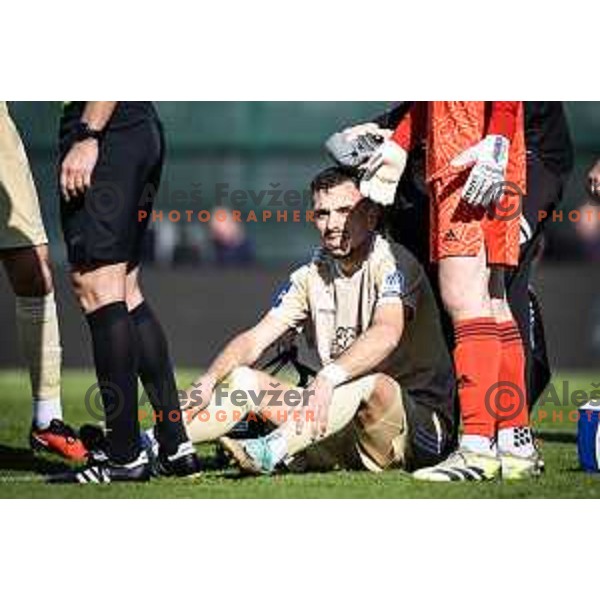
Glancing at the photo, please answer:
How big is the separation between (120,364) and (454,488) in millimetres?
1069

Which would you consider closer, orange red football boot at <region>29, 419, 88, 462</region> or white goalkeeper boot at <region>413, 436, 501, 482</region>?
white goalkeeper boot at <region>413, 436, 501, 482</region>

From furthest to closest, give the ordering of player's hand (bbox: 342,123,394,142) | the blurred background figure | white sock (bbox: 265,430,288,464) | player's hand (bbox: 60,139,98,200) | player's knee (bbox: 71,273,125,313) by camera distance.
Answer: the blurred background figure < player's hand (bbox: 342,123,394,142) < white sock (bbox: 265,430,288,464) < player's knee (bbox: 71,273,125,313) < player's hand (bbox: 60,139,98,200)

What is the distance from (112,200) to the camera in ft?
15.2

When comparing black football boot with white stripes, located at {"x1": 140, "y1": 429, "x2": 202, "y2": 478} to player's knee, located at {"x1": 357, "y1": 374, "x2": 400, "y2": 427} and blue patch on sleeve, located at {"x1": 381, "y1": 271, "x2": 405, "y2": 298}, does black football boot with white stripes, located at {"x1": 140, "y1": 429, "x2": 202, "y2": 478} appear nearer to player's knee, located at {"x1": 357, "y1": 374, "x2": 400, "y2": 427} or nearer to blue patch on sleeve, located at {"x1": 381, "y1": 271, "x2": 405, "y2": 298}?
player's knee, located at {"x1": 357, "y1": 374, "x2": 400, "y2": 427}

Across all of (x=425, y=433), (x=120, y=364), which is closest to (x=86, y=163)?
(x=120, y=364)

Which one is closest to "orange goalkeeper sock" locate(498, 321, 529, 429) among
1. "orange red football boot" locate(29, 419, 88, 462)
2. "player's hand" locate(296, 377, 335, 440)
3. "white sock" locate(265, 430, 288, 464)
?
"player's hand" locate(296, 377, 335, 440)

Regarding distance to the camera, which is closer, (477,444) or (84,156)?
(84,156)

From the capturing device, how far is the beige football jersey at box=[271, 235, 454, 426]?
5098mm

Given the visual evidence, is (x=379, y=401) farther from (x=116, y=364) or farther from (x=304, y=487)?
(x=116, y=364)

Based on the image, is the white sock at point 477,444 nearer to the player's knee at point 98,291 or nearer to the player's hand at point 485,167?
the player's hand at point 485,167

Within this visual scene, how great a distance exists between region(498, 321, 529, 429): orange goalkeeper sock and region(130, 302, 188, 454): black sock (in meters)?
1.03

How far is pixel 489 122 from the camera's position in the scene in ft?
16.1

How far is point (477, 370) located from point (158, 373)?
39.2 inches

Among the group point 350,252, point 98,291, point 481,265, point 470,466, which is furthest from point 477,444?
point 98,291
